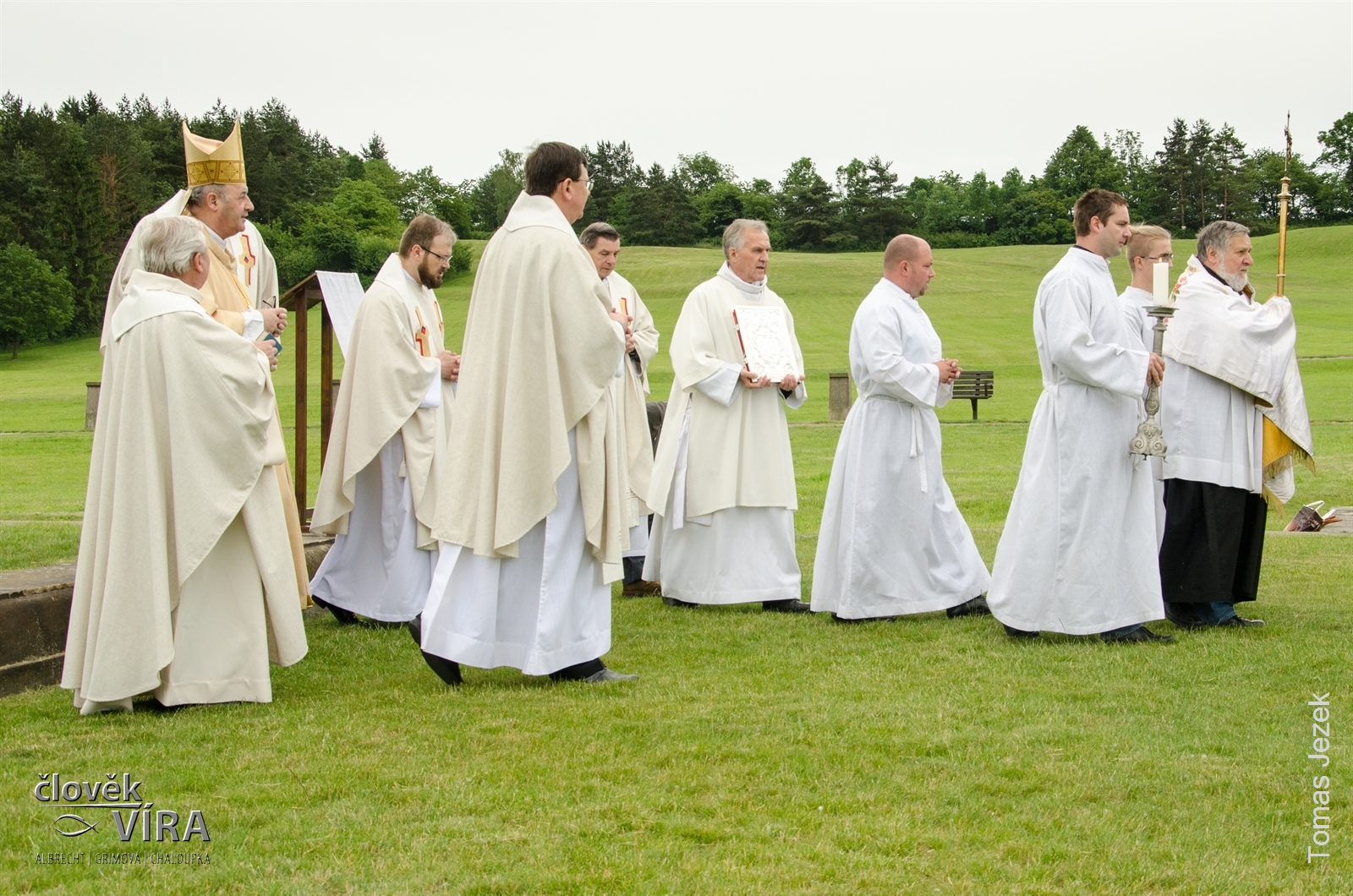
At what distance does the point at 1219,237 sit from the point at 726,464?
10.6 ft

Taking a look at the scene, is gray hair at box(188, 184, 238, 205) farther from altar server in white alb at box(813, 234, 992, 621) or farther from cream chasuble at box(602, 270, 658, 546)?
altar server in white alb at box(813, 234, 992, 621)

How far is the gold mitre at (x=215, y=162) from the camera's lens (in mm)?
7055

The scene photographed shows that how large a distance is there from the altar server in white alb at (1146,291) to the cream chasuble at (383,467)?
4144 mm

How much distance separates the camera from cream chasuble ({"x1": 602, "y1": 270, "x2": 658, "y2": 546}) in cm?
823

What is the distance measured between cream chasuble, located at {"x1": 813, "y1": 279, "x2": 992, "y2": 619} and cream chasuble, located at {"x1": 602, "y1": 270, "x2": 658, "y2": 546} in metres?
1.14

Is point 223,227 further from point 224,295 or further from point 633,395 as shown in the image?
point 633,395

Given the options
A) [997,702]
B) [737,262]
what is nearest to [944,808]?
[997,702]

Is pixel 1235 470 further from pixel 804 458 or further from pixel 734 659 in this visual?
pixel 804 458

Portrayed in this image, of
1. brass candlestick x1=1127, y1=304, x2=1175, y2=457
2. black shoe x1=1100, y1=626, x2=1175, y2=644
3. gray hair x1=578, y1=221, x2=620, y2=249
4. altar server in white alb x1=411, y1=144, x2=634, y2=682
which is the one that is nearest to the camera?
altar server in white alb x1=411, y1=144, x2=634, y2=682

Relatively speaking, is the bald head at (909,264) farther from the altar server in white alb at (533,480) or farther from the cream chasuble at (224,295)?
the cream chasuble at (224,295)

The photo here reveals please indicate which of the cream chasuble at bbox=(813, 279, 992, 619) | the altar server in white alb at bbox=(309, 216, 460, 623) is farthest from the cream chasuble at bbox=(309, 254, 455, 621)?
the cream chasuble at bbox=(813, 279, 992, 619)

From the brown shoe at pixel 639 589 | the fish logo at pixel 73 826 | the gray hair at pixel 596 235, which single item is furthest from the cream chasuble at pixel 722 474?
the fish logo at pixel 73 826
